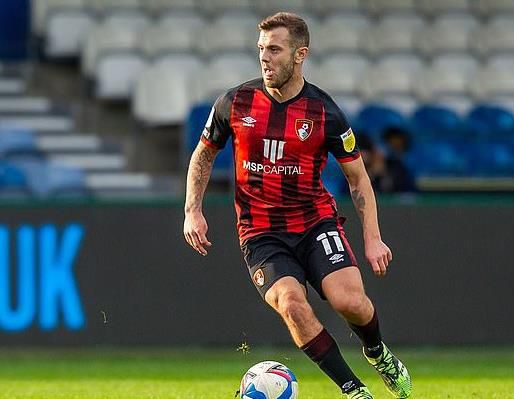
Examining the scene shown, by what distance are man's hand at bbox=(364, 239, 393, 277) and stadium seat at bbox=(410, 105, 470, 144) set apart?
9111 mm

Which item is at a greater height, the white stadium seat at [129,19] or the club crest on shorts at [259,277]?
the club crest on shorts at [259,277]

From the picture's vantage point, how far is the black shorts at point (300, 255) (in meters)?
7.96

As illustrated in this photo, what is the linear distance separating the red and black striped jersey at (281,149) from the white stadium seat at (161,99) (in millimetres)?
8884

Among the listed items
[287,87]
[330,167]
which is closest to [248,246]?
[287,87]

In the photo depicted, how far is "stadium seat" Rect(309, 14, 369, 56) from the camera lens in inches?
738

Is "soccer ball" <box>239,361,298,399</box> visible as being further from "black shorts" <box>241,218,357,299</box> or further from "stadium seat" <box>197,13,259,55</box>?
"stadium seat" <box>197,13,259,55</box>

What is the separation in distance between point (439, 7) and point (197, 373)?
9177 mm

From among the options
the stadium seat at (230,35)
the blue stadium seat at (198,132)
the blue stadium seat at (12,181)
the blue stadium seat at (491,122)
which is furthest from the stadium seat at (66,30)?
the blue stadium seat at (491,122)

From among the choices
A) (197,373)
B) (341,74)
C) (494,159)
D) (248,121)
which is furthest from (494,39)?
(248,121)

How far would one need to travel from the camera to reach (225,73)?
57.0 feet

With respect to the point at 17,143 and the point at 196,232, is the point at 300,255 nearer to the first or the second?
the point at 196,232

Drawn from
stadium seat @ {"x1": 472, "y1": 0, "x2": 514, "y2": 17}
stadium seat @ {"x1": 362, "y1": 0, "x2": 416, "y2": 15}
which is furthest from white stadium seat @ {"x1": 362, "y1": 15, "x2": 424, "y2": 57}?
stadium seat @ {"x1": 472, "y1": 0, "x2": 514, "y2": 17}

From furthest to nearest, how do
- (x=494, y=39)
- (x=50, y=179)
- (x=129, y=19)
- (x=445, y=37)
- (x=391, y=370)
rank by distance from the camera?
(x=494, y=39), (x=445, y=37), (x=129, y=19), (x=50, y=179), (x=391, y=370)

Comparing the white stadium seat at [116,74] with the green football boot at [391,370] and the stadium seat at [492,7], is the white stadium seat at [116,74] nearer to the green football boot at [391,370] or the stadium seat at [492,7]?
the stadium seat at [492,7]
